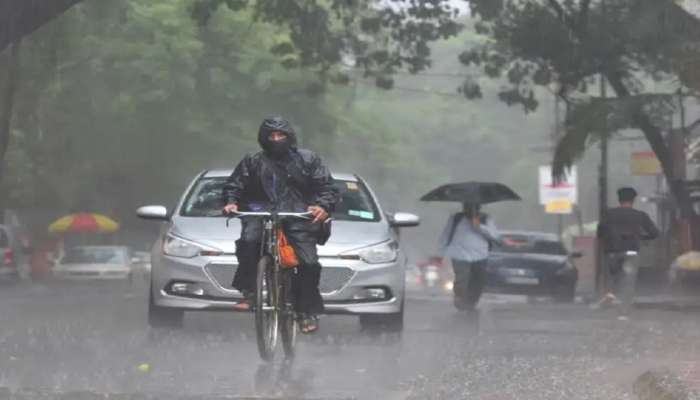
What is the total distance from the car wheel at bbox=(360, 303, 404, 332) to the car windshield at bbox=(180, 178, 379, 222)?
0.93m

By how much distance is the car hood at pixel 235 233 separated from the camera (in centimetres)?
1256

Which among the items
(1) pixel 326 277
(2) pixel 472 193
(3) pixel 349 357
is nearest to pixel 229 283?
(1) pixel 326 277

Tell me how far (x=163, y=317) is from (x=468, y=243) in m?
5.99

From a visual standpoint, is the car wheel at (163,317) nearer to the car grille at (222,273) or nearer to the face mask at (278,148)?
the car grille at (222,273)

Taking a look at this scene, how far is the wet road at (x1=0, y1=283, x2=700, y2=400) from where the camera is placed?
8.99 metres

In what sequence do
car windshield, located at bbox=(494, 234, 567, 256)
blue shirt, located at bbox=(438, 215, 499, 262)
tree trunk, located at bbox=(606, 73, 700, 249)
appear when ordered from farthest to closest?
car windshield, located at bbox=(494, 234, 567, 256), tree trunk, located at bbox=(606, 73, 700, 249), blue shirt, located at bbox=(438, 215, 499, 262)

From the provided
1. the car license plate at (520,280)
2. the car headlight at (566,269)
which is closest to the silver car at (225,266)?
the car license plate at (520,280)

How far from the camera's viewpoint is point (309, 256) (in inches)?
391

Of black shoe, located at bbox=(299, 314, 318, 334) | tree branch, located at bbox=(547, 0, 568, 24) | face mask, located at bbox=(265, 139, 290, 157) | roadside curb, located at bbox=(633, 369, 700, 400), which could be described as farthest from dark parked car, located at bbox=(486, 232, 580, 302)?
roadside curb, located at bbox=(633, 369, 700, 400)

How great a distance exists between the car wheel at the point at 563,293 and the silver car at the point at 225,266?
49.6ft

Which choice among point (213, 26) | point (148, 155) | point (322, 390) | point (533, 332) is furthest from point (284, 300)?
point (148, 155)

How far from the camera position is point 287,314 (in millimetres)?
10023

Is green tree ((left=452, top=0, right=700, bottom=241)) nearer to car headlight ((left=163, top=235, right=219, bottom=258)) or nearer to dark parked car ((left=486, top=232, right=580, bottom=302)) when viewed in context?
dark parked car ((left=486, top=232, right=580, bottom=302))

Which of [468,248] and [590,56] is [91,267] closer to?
[590,56]
